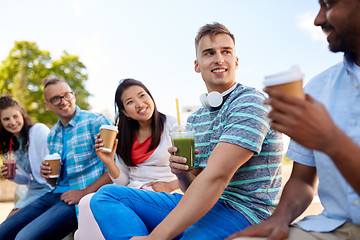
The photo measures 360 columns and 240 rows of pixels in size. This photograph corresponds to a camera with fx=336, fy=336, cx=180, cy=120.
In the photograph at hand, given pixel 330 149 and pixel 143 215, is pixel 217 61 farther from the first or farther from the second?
pixel 330 149

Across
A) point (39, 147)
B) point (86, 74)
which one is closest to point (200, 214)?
point (39, 147)

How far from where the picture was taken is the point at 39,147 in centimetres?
476

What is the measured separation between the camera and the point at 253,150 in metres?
1.90

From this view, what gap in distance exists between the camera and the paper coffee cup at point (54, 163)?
12.7 ft

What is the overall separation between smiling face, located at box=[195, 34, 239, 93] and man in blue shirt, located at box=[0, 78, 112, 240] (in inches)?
73.4

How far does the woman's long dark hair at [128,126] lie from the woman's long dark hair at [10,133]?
1.82m

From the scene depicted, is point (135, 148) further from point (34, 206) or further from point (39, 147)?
point (39, 147)

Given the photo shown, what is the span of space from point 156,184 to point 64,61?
2389 cm

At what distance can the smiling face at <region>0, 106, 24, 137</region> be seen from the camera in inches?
189

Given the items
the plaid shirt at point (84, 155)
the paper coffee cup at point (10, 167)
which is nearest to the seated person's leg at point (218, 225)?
the plaid shirt at point (84, 155)

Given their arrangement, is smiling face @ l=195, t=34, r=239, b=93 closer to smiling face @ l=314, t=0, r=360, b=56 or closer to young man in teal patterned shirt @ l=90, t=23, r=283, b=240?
young man in teal patterned shirt @ l=90, t=23, r=283, b=240

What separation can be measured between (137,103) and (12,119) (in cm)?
232

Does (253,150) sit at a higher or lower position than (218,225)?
higher

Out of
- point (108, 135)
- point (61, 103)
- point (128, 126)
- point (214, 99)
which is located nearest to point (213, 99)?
point (214, 99)
